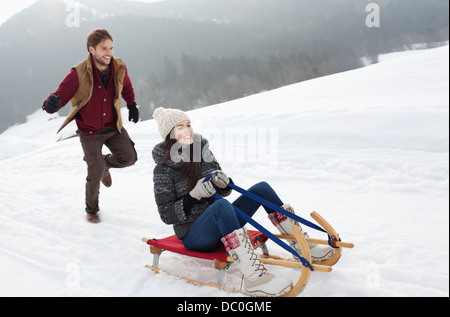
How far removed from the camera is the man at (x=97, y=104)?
3457 mm

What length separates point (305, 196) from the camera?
401cm

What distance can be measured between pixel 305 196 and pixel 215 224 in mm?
1933

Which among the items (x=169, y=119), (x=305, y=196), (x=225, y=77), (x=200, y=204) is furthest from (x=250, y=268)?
(x=225, y=77)

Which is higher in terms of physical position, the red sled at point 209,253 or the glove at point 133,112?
the glove at point 133,112

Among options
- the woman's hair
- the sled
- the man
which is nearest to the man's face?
the man

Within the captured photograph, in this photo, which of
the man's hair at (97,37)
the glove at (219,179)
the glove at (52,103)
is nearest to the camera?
the glove at (219,179)

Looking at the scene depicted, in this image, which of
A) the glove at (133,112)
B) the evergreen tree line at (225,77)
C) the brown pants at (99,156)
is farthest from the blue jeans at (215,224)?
the evergreen tree line at (225,77)

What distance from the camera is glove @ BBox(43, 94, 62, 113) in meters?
3.28

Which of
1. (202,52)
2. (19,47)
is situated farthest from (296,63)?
(19,47)

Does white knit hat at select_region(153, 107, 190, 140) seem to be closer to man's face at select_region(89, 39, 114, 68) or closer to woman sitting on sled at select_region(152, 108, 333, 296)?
woman sitting on sled at select_region(152, 108, 333, 296)

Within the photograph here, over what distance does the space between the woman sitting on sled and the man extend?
1.16m

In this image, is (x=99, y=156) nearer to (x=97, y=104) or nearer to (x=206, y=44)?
(x=97, y=104)

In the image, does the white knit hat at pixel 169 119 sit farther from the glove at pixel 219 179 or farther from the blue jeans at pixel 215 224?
the blue jeans at pixel 215 224

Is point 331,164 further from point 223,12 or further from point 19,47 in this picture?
point 223,12
